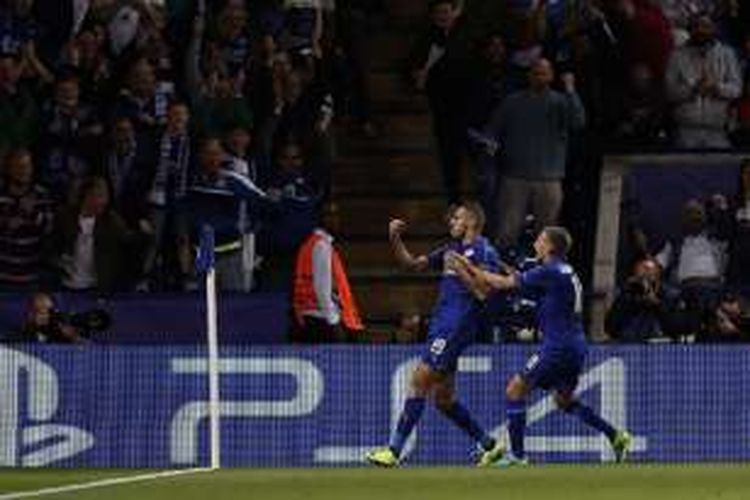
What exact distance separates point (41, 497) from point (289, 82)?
687 cm

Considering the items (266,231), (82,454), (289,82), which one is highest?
(289,82)

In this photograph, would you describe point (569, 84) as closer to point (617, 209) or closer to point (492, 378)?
point (617, 209)

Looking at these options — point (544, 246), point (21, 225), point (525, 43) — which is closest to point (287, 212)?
point (21, 225)

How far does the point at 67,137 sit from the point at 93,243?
105 cm

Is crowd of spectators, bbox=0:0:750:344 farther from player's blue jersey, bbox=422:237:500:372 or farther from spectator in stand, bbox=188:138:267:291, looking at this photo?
player's blue jersey, bbox=422:237:500:372

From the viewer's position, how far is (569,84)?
2116 centimetres

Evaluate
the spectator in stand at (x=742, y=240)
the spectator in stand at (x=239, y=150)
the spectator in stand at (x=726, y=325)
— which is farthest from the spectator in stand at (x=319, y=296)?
the spectator in stand at (x=742, y=240)

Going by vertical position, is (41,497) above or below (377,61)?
below

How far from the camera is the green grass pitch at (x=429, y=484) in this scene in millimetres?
14750

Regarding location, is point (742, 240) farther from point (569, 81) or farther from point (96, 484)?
point (96, 484)

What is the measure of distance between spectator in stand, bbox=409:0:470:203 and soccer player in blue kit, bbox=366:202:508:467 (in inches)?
151

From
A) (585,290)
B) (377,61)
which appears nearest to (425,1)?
(377,61)

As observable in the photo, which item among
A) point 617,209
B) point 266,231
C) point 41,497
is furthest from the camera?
point 617,209

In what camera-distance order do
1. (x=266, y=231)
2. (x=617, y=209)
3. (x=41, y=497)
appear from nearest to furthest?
(x=41, y=497) < (x=266, y=231) < (x=617, y=209)
